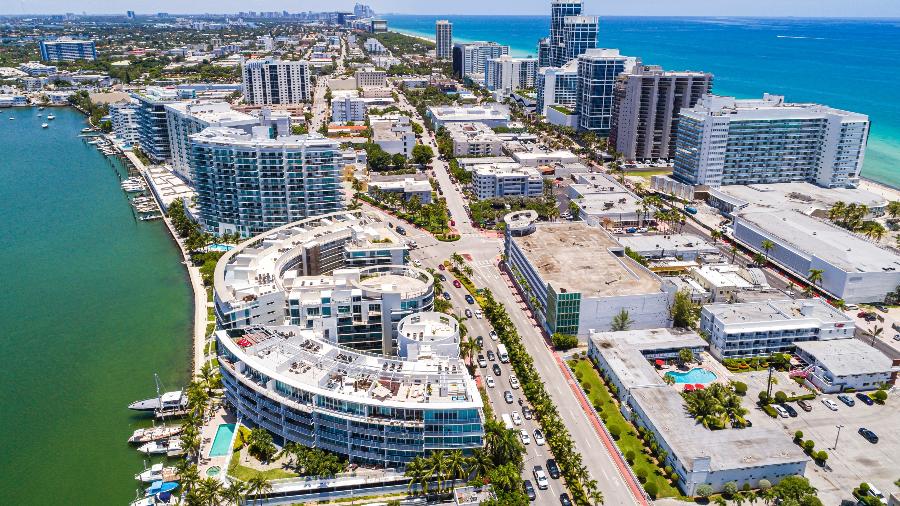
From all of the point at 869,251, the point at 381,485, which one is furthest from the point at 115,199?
the point at 869,251

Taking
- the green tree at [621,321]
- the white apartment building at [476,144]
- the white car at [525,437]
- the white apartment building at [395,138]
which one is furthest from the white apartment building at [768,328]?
the white apartment building at [395,138]

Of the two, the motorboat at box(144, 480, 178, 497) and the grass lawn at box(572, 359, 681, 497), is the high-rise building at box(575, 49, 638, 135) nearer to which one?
the grass lawn at box(572, 359, 681, 497)

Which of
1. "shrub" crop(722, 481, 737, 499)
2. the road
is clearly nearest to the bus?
the road

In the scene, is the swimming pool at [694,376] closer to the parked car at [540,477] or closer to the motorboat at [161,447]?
the parked car at [540,477]

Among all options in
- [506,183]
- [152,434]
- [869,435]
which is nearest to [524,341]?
[869,435]

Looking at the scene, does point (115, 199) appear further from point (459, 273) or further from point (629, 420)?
point (629, 420)

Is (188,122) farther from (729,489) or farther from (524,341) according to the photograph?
(729,489)
